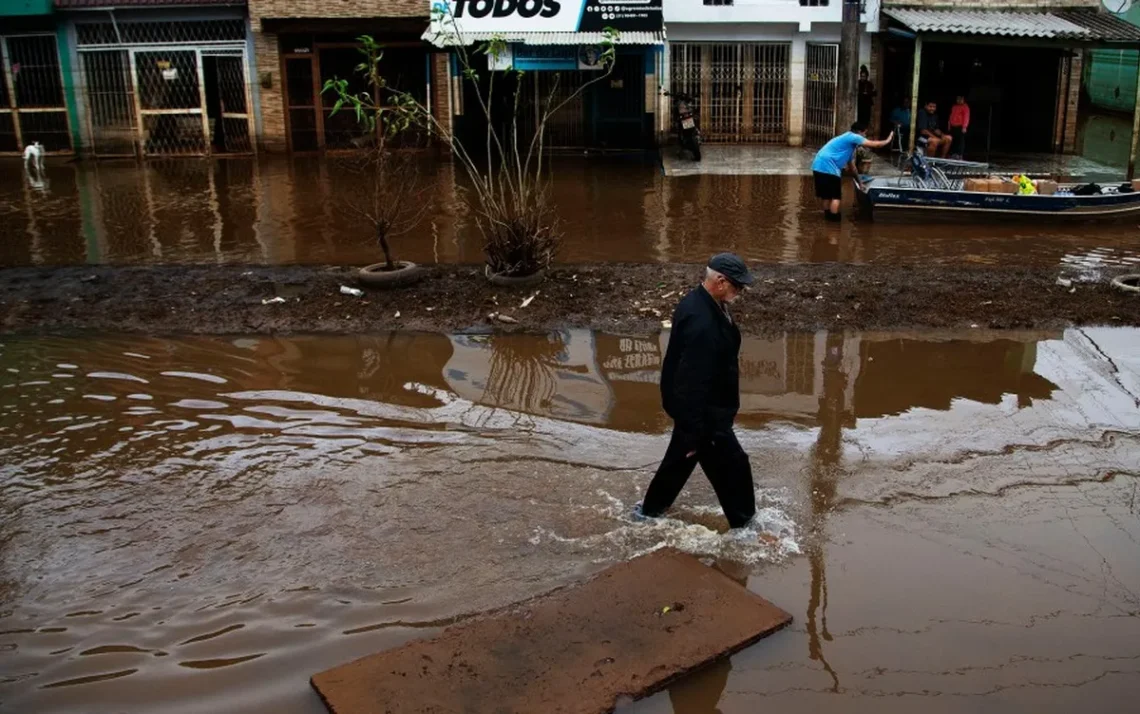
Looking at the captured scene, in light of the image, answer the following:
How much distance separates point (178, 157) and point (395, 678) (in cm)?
1890

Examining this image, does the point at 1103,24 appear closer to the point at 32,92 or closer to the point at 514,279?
the point at 514,279

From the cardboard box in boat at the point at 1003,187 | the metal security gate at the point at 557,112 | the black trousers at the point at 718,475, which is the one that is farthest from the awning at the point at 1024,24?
the black trousers at the point at 718,475

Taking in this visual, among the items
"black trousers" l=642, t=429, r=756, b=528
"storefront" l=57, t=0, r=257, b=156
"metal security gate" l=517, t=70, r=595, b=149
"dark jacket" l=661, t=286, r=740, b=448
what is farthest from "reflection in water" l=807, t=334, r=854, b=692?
"storefront" l=57, t=0, r=257, b=156

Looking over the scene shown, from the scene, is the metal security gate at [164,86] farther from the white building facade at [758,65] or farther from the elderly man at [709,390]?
the elderly man at [709,390]

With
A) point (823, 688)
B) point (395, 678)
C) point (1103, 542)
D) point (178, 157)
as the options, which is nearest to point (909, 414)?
point (1103, 542)

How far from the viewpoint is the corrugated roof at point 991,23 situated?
1720cm

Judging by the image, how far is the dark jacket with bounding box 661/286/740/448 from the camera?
5.39 meters

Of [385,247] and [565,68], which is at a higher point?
[565,68]

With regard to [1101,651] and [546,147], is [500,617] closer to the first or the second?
[1101,651]

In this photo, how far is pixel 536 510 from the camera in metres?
6.07

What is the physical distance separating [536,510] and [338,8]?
16023 mm

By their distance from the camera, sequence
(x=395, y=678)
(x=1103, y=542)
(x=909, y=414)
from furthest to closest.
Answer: (x=909, y=414) < (x=1103, y=542) < (x=395, y=678)

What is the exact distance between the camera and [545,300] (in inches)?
391

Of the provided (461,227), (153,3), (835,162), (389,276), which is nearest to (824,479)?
(389,276)
